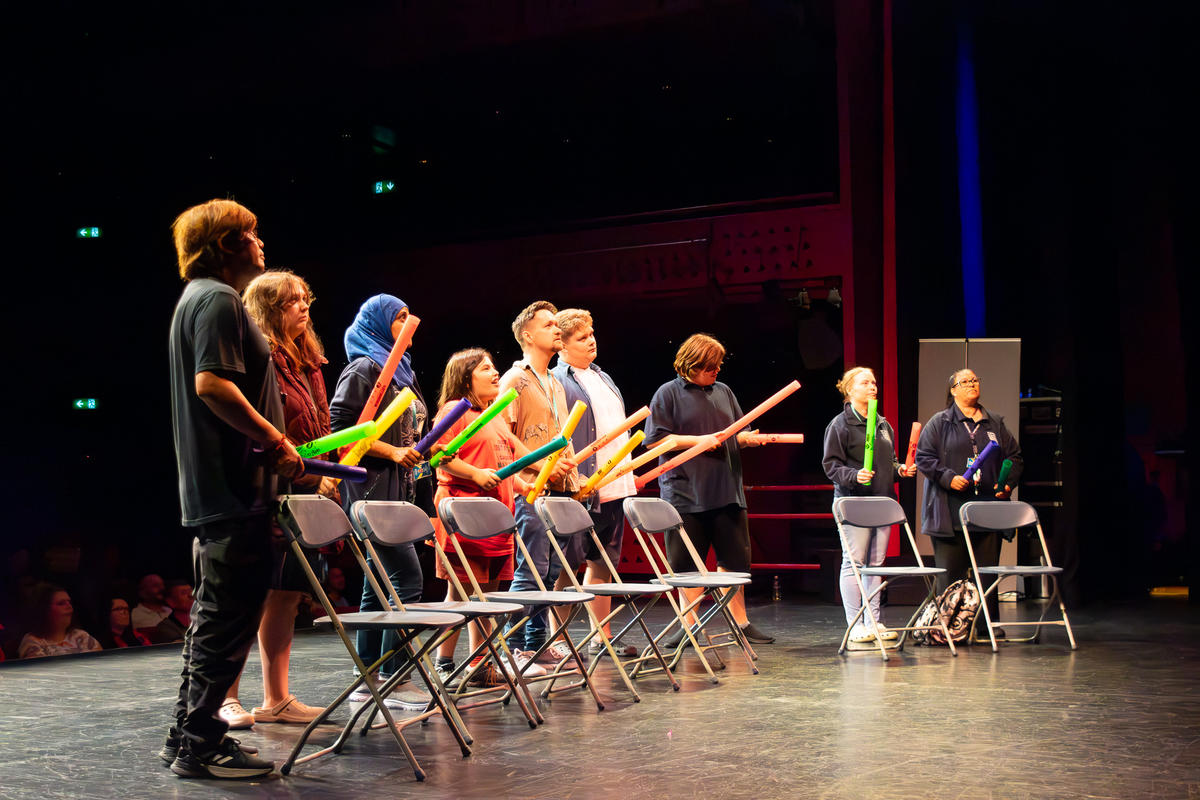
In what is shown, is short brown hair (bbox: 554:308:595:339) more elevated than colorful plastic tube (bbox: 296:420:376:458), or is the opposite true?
short brown hair (bbox: 554:308:595:339)

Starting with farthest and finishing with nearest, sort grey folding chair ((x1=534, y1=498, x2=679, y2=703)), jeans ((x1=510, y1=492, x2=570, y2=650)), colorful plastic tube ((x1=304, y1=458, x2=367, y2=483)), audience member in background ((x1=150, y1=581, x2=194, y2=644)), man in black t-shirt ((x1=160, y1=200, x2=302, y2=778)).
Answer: audience member in background ((x1=150, y1=581, x2=194, y2=644)) → jeans ((x1=510, y1=492, x2=570, y2=650)) → grey folding chair ((x1=534, y1=498, x2=679, y2=703)) → colorful plastic tube ((x1=304, y1=458, x2=367, y2=483)) → man in black t-shirt ((x1=160, y1=200, x2=302, y2=778))

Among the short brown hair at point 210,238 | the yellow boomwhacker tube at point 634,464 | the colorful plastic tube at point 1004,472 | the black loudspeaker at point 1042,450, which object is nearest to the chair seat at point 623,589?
the yellow boomwhacker tube at point 634,464

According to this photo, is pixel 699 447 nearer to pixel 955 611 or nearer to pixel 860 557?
pixel 860 557

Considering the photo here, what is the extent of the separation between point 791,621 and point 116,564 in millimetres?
4363

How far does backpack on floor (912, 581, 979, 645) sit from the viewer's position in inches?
236

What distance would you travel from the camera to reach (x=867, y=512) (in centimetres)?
577

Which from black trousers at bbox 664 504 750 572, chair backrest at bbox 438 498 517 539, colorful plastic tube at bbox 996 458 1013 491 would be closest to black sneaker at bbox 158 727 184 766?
chair backrest at bbox 438 498 517 539

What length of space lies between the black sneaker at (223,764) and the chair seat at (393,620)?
382 millimetres

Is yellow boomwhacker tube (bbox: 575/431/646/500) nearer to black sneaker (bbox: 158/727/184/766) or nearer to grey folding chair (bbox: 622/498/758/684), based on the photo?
grey folding chair (bbox: 622/498/758/684)

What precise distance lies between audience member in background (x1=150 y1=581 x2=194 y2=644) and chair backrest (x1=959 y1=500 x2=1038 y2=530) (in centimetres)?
454

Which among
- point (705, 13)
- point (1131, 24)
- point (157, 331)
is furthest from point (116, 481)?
point (1131, 24)

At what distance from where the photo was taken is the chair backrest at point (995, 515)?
19.7 feet

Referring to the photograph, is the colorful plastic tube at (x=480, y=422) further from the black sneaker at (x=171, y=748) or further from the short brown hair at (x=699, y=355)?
the short brown hair at (x=699, y=355)

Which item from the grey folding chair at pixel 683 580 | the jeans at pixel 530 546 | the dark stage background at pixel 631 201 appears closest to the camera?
the jeans at pixel 530 546
